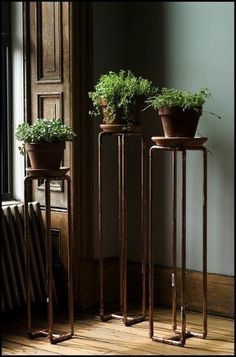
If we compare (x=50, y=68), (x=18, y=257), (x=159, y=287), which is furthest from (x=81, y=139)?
(x=159, y=287)

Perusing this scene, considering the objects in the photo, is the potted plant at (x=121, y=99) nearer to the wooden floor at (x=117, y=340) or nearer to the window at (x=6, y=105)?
the window at (x=6, y=105)

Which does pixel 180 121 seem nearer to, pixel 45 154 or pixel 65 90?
pixel 45 154

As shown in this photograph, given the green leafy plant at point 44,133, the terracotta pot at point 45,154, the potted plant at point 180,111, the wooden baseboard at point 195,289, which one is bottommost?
the wooden baseboard at point 195,289

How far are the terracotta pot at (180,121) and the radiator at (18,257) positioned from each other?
1136mm

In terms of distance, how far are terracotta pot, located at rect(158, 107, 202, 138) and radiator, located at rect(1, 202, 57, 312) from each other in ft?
3.73

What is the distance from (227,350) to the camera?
3.69 metres

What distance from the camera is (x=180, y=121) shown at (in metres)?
3.72

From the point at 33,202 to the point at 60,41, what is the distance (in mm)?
1022

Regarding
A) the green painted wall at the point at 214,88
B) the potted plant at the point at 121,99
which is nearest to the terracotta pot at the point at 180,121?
the potted plant at the point at 121,99

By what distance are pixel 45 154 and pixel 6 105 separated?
0.96m

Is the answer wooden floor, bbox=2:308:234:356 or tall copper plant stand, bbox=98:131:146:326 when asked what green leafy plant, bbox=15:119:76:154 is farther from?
wooden floor, bbox=2:308:234:356

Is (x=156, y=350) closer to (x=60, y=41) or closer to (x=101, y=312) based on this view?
(x=101, y=312)

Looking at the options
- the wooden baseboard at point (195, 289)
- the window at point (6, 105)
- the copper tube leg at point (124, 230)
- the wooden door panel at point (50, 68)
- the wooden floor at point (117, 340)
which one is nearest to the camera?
the wooden floor at point (117, 340)

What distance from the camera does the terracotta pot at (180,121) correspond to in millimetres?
3723
